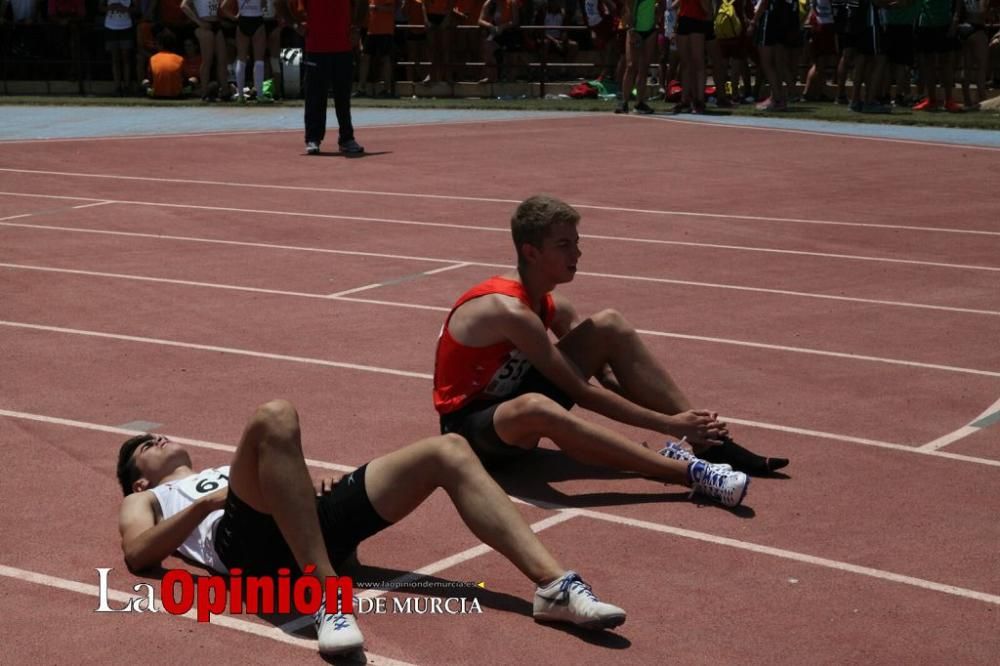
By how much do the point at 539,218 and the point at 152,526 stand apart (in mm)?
2034

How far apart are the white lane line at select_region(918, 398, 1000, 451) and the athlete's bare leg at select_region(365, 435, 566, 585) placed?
2.78 m

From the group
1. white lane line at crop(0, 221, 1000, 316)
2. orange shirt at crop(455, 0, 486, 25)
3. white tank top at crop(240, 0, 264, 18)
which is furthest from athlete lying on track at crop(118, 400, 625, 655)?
orange shirt at crop(455, 0, 486, 25)

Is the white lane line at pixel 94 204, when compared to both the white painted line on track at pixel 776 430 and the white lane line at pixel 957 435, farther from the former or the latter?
the white lane line at pixel 957 435

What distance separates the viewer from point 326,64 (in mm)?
18547

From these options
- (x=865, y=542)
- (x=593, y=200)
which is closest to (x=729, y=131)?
(x=593, y=200)

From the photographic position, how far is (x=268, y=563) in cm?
525

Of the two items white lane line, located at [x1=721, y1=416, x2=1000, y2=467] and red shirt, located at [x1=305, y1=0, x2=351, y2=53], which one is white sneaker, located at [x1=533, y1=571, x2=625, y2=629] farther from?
red shirt, located at [x1=305, y1=0, x2=351, y2=53]

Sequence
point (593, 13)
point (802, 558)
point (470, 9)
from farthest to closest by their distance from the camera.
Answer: point (470, 9)
point (593, 13)
point (802, 558)

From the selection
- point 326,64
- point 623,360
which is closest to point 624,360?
point 623,360

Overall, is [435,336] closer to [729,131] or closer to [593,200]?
[593,200]

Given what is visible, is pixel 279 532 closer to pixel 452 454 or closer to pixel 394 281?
pixel 452 454

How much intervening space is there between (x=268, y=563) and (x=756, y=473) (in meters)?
2.46

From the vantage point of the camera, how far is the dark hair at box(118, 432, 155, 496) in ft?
19.7

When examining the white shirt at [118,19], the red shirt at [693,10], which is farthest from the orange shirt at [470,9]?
the red shirt at [693,10]
